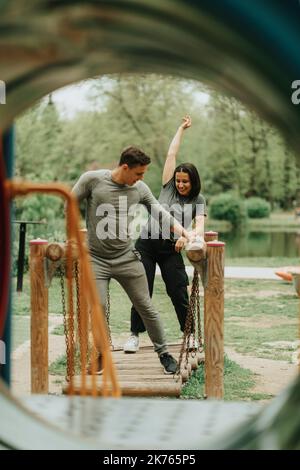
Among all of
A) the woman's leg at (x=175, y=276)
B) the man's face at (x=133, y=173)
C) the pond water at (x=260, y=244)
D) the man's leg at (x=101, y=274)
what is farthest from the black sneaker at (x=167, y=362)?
the pond water at (x=260, y=244)

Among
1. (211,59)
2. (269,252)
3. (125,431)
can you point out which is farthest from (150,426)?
(269,252)

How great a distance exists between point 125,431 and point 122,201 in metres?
2.29

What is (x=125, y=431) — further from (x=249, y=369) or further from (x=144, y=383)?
(x=249, y=369)

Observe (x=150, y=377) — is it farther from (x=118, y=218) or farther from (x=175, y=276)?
(x=118, y=218)

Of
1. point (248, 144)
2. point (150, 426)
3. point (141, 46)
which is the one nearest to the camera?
point (141, 46)

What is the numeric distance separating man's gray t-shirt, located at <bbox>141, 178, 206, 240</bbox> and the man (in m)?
0.39

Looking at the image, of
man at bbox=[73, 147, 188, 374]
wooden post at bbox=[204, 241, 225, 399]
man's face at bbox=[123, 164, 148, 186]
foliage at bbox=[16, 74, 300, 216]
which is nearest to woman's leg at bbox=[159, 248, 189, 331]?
man at bbox=[73, 147, 188, 374]

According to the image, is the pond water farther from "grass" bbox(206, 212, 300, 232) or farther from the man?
the man

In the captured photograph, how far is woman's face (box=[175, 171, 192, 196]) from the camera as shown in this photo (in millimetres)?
5880

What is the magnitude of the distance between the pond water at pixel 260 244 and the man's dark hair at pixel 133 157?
13.0m

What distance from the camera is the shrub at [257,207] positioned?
2534cm

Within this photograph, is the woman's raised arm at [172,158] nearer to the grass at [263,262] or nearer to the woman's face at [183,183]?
the woman's face at [183,183]

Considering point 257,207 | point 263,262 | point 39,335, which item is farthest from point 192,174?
point 257,207

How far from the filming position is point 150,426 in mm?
3330
